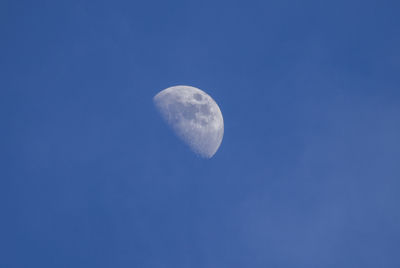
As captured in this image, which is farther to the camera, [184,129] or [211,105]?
[211,105]

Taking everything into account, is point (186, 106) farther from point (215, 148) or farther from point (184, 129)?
point (215, 148)

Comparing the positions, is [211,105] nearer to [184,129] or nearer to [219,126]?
[219,126]

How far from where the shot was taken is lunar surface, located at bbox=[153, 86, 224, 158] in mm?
33250

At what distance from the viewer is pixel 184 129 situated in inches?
1307

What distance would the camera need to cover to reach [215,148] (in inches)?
1417

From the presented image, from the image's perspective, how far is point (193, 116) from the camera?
112 feet

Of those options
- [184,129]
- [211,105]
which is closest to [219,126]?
[211,105]

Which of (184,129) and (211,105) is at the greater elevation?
(211,105)

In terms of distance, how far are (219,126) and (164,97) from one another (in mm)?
5348

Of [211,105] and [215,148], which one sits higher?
[211,105]

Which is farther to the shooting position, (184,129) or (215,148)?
(215,148)

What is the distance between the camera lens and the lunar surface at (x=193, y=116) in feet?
109

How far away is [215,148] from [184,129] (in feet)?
13.3

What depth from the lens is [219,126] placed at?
36688mm
